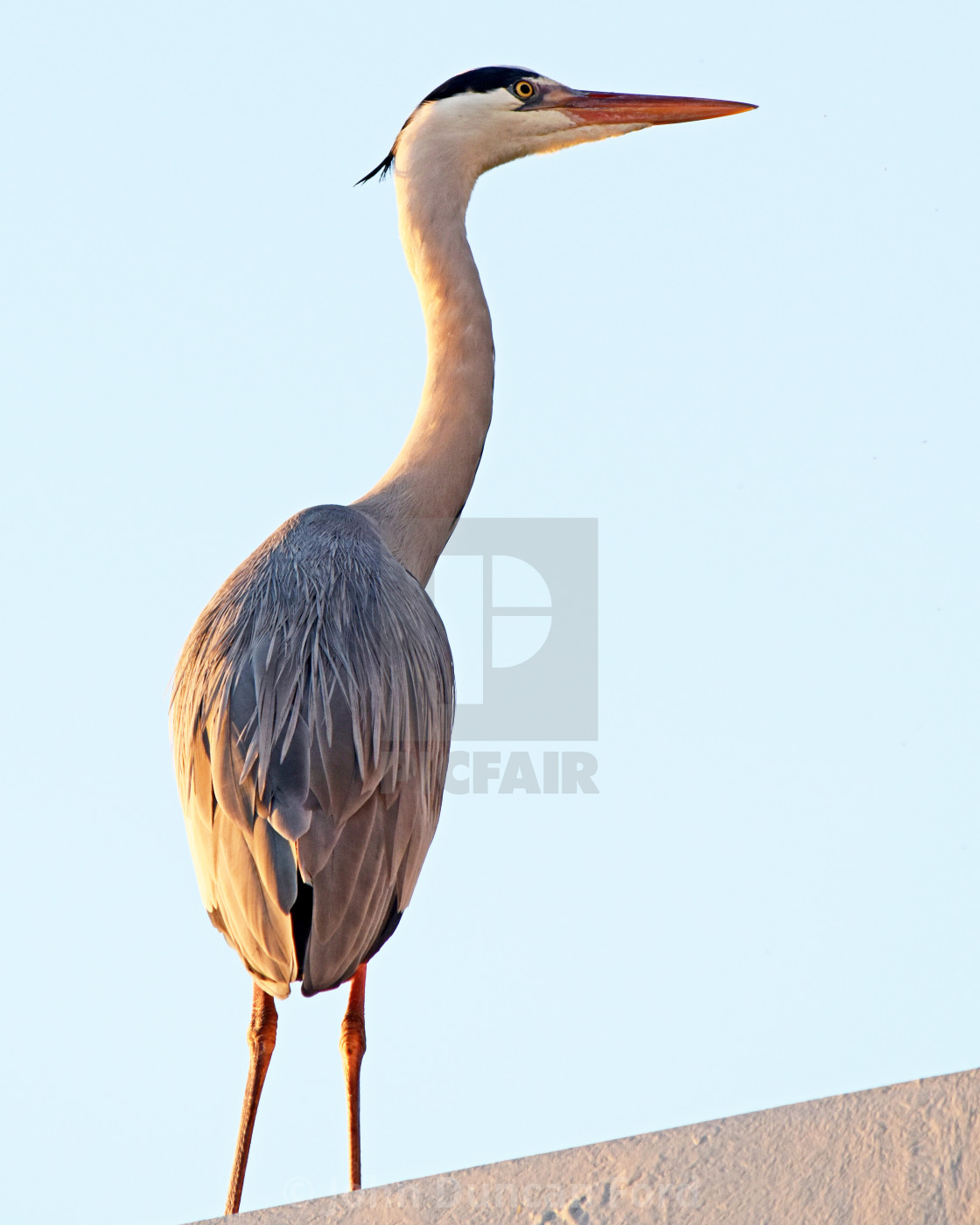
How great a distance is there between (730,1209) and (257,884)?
5.21 ft

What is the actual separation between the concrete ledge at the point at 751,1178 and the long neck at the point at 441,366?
2762 millimetres

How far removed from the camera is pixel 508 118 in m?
4.58

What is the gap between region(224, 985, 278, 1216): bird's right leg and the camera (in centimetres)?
309

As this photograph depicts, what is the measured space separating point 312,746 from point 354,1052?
85 cm

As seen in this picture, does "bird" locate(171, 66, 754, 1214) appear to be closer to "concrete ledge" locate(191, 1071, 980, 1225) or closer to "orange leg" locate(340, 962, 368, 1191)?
"orange leg" locate(340, 962, 368, 1191)

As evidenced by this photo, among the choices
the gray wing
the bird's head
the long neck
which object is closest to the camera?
the gray wing

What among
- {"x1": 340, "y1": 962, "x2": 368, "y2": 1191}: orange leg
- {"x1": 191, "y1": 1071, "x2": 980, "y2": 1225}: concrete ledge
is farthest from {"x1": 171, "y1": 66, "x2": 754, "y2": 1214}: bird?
{"x1": 191, "y1": 1071, "x2": 980, "y2": 1225}: concrete ledge

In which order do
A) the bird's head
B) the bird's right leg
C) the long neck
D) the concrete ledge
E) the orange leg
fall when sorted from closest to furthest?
the concrete ledge
the bird's right leg
the orange leg
the long neck
the bird's head

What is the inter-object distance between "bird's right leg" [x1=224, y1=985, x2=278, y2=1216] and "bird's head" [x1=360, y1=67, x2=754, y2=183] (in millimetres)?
2530

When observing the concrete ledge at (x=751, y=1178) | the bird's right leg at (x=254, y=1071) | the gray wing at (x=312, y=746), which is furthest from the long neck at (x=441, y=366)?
the concrete ledge at (x=751, y=1178)

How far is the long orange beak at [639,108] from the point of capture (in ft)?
15.3

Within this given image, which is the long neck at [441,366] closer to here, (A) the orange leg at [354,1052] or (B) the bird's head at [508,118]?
(B) the bird's head at [508,118]

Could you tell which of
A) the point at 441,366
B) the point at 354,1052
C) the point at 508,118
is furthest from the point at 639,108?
the point at 354,1052

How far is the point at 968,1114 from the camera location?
151 centimetres
